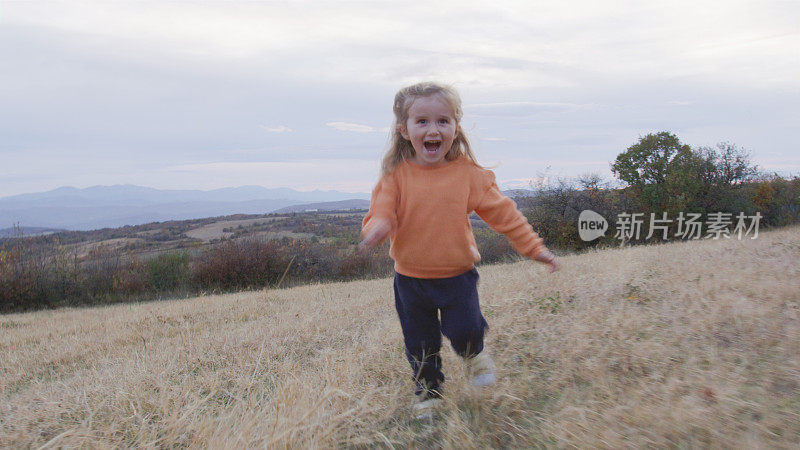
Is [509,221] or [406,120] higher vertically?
[406,120]

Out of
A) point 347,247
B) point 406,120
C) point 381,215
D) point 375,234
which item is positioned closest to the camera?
point 375,234

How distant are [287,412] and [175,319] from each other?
6.60 meters

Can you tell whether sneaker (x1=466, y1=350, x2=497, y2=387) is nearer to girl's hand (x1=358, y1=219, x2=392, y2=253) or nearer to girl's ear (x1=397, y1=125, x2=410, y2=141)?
girl's hand (x1=358, y1=219, x2=392, y2=253)

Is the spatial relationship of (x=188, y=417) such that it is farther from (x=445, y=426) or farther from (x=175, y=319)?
(x=175, y=319)

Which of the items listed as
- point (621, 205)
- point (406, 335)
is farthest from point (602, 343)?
point (621, 205)

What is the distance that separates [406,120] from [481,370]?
5.07 ft

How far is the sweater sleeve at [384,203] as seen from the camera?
2785 millimetres

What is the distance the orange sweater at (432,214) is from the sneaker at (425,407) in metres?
0.70

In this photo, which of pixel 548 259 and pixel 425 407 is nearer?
pixel 425 407

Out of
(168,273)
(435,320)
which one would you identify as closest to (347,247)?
(168,273)

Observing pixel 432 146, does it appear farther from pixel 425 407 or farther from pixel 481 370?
pixel 425 407

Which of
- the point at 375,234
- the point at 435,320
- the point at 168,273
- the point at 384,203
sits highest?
the point at 384,203

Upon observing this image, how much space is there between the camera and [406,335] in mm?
3037

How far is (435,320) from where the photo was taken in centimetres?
304
